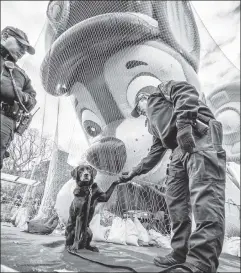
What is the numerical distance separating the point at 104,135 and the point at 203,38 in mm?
3300

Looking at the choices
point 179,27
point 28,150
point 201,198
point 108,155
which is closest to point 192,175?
point 201,198

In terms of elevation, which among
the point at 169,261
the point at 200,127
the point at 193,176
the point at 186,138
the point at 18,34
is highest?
the point at 18,34

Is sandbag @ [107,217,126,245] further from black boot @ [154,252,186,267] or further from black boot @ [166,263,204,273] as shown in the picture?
black boot @ [166,263,204,273]

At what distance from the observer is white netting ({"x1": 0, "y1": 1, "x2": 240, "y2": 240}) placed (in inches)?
195

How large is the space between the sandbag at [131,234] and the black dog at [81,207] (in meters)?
1.40

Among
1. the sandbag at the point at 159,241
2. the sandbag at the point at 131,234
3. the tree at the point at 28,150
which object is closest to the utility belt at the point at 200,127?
the sandbag at the point at 131,234

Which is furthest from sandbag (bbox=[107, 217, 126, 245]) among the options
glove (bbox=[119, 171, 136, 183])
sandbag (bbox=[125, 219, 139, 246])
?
glove (bbox=[119, 171, 136, 183])

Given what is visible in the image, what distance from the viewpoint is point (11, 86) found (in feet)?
6.76

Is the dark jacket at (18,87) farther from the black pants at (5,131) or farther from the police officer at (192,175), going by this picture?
the police officer at (192,175)

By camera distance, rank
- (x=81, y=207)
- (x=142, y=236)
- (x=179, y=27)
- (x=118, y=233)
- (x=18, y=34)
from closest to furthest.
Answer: (x=18, y=34) → (x=81, y=207) → (x=118, y=233) → (x=142, y=236) → (x=179, y=27)

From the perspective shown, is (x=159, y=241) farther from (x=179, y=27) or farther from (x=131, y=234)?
(x=179, y=27)

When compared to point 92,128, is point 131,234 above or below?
below

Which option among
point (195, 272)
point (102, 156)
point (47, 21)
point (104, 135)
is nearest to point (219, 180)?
point (195, 272)

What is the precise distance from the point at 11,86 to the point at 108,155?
319 centimetres
